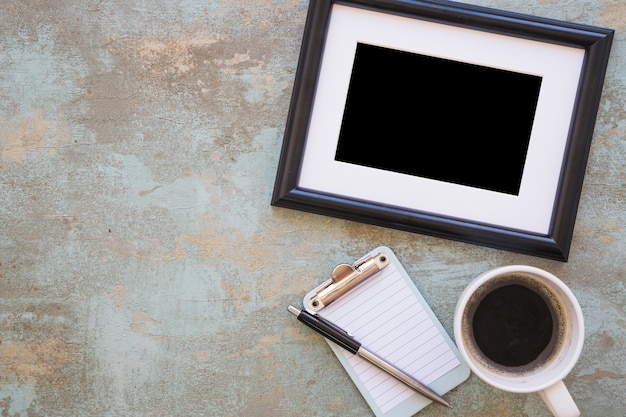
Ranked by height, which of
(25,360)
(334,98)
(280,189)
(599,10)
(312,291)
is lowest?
(25,360)

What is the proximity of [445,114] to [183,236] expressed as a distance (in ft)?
1.34

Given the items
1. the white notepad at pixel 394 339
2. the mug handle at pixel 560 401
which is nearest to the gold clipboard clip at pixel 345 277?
the white notepad at pixel 394 339

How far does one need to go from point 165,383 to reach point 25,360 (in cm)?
21

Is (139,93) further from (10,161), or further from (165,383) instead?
(165,383)

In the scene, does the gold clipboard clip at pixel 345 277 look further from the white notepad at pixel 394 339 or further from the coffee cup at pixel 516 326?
the coffee cup at pixel 516 326

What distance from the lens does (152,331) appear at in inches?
37.4

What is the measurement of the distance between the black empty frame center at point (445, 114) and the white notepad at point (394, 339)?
0.15 metres

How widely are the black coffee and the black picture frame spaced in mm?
→ 83

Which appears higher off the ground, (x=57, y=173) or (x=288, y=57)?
(x=288, y=57)

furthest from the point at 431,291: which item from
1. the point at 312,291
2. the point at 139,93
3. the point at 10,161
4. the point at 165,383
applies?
the point at 10,161

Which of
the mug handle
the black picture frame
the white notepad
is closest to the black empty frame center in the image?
the black picture frame

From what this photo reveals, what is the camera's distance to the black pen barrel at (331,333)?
2.98ft

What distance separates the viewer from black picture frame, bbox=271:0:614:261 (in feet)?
2.92

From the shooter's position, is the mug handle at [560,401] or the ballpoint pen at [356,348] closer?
the mug handle at [560,401]
